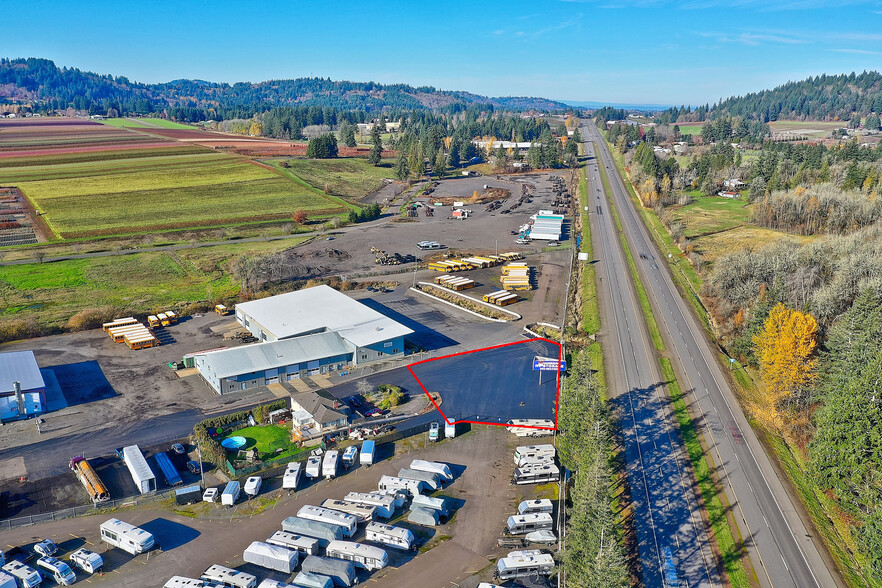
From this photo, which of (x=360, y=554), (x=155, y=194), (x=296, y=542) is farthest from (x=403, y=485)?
(x=155, y=194)

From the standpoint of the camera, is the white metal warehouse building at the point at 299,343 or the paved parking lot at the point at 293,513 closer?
the paved parking lot at the point at 293,513

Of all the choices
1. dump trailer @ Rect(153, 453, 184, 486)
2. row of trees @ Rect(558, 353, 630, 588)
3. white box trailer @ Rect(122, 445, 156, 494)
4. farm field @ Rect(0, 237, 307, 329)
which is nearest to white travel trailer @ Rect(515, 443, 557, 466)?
row of trees @ Rect(558, 353, 630, 588)

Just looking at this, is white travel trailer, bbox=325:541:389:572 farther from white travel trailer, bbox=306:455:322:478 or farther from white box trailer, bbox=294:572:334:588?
white travel trailer, bbox=306:455:322:478

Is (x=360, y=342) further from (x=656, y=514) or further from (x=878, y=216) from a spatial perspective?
(x=878, y=216)

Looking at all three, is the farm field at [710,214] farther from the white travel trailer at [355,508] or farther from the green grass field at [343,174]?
the white travel trailer at [355,508]

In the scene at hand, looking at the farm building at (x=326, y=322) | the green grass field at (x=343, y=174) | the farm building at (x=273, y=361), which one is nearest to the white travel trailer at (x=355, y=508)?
the farm building at (x=273, y=361)

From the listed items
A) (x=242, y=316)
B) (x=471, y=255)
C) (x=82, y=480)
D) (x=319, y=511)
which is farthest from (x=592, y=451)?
(x=471, y=255)
